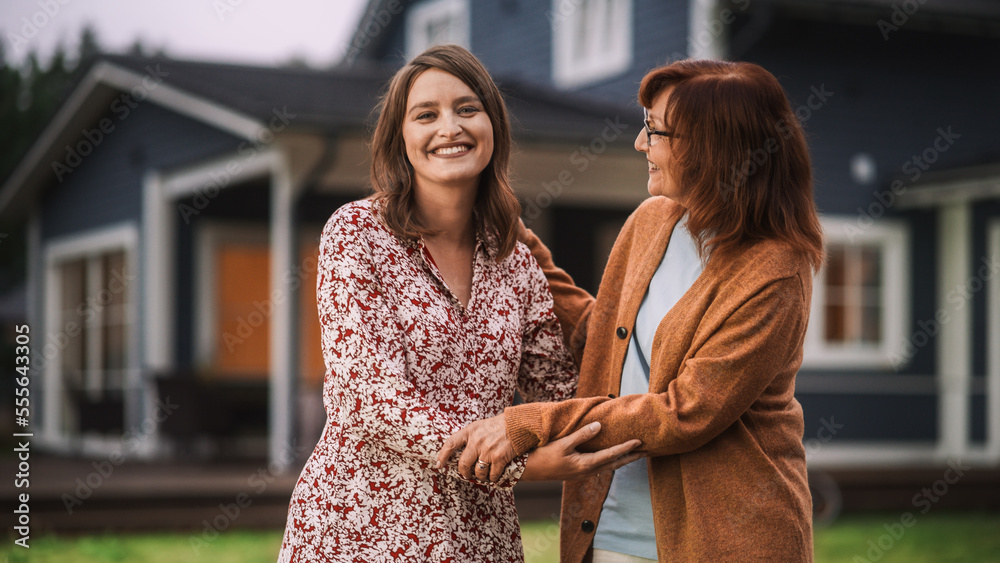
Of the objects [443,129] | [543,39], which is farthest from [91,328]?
[443,129]

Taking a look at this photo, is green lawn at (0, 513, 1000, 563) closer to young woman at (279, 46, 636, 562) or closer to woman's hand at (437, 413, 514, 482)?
young woman at (279, 46, 636, 562)

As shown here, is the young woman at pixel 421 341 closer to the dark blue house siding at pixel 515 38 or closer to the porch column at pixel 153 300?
the porch column at pixel 153 300

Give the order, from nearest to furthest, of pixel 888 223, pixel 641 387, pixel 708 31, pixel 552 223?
pixel 641 387
pixel 708 31
pixel 552 223
pixel 888 223

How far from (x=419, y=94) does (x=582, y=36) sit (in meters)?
9.77

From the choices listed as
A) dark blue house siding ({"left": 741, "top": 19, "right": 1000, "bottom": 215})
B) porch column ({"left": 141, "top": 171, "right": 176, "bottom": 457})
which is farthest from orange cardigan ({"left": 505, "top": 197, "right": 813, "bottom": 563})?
porch column ({"left": 141, "top": 171, "right": 176, "bottom": 457})

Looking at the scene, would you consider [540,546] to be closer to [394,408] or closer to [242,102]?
Result: [242,102]

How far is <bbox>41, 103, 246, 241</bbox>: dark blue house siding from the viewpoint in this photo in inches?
396

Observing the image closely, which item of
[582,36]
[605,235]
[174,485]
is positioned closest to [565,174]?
[605,235]

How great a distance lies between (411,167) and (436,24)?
12232 millimetres

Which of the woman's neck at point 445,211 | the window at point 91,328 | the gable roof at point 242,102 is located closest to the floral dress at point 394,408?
the woman's neck at point 445,211

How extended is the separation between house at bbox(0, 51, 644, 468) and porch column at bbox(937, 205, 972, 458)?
11.2 ft

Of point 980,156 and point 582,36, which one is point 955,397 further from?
point 582,36

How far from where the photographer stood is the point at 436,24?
1416 centimetres

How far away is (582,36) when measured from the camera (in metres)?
11.7
